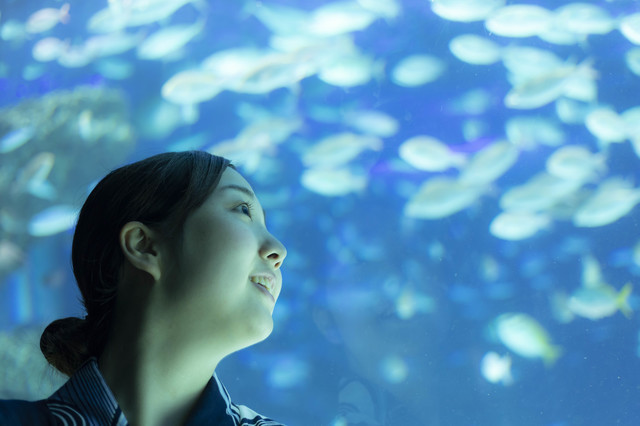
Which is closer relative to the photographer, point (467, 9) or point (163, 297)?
point (163, 297)

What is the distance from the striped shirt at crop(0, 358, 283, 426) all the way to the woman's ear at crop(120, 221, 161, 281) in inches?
7.1

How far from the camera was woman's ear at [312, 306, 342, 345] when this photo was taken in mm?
2113

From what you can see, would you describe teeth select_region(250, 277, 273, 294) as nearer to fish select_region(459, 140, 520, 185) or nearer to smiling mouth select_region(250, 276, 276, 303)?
smiling mouth select_region(250, 276, 276, 303)

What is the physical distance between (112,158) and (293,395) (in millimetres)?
1633

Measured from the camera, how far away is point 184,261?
100 centimetres

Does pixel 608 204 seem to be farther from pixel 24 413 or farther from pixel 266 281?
pixel 24 413

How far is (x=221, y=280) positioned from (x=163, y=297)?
111mm

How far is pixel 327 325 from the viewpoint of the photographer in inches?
84.7

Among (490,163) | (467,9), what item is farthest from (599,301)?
(467,9)

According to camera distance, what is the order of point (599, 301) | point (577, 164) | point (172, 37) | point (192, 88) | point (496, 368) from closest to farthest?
point (496, 368) < point (599, 301) < point (577, 164) < point (192, 88) < point (172, 37)

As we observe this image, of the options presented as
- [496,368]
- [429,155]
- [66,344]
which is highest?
[66,344]

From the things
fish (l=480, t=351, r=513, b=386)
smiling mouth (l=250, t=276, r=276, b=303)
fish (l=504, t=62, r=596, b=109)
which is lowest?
fish (l=480, t=351, r=513, b=386)

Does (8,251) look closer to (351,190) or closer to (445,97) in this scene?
(351,190)

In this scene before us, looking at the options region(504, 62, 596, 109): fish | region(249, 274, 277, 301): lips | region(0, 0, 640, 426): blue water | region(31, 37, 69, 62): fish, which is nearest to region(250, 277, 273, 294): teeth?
region(249, 274, 277, 301): lips
